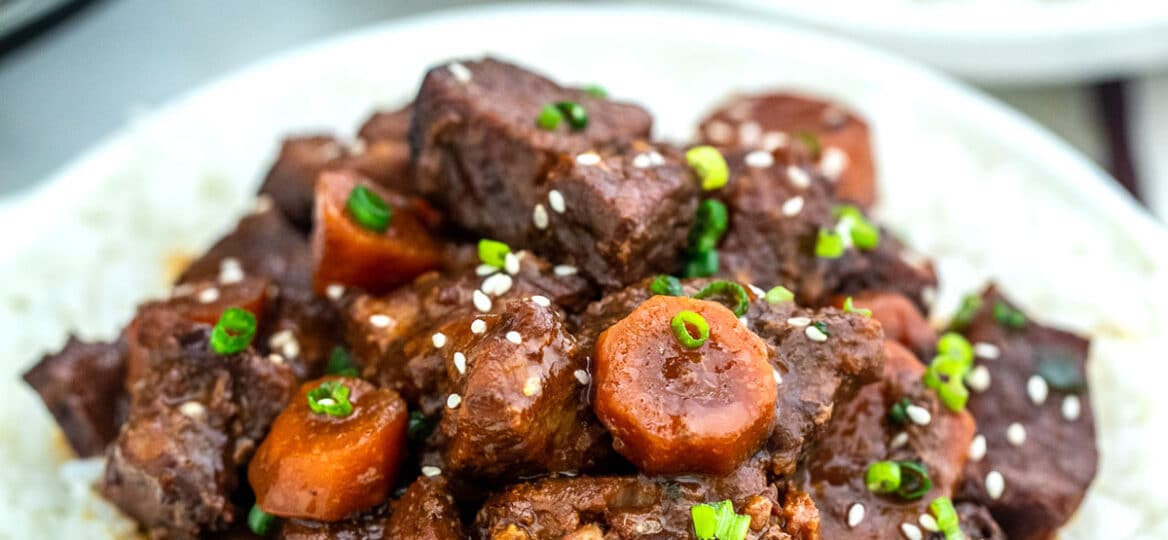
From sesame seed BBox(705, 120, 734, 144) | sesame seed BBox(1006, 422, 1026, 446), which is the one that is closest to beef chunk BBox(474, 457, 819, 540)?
sesame seed BBox(1006, 422, 1026, 446)

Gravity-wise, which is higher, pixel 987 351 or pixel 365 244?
pixel 365 244

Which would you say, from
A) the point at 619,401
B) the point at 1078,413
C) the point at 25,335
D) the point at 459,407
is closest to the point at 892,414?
the point at 1078,413

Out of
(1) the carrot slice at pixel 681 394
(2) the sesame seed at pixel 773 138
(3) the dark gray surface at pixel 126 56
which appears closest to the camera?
(1) the carrot slice at pixel 681 394

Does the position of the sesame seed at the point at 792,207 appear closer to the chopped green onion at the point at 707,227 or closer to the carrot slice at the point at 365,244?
the chopped green onion at the point at 707,227

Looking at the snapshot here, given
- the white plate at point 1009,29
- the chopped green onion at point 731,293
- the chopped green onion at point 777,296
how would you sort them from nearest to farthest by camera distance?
the chopped green onion at point 731,293, the chopped green onion at point 777,296, the white plate at point 1009,29

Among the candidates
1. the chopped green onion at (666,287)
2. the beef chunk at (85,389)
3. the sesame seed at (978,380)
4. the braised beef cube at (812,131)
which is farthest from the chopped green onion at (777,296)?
the beef chunk at (85,389)

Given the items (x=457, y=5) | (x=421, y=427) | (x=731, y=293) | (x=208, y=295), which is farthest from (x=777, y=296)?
(x=457, y=5)

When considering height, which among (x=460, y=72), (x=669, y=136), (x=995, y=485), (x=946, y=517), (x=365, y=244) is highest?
(x=460, y=72)

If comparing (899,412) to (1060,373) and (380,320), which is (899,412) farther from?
(380,320)
